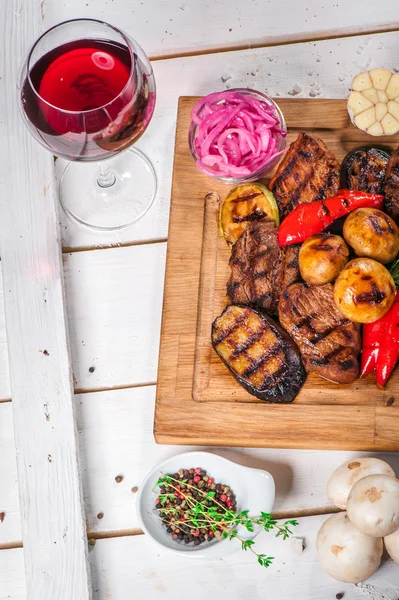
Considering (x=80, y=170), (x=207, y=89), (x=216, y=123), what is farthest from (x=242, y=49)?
(x=80, y=170)

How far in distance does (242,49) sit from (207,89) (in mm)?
264

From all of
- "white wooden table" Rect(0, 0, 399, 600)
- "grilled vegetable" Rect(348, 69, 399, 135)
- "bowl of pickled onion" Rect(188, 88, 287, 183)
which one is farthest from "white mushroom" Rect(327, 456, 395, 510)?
"grilled vegetable" Rect(348, 69, 399, 135)

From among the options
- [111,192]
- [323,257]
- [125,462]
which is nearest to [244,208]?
[323,257]

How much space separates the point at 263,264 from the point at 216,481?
3.00 ft

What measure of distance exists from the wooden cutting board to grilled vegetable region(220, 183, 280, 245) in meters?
0.10

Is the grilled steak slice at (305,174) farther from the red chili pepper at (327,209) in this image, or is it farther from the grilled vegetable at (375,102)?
the grilled vegetable at (375,102)

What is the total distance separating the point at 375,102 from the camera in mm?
3188

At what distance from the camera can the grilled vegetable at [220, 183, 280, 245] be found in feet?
9.98

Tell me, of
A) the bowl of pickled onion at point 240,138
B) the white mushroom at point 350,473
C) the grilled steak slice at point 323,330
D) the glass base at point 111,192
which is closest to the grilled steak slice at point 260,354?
the grilled steak slice at point 323,330

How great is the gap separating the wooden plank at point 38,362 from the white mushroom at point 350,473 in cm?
106

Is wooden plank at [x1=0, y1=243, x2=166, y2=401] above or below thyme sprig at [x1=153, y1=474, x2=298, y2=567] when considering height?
above

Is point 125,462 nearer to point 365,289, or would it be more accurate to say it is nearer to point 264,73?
point 365,289

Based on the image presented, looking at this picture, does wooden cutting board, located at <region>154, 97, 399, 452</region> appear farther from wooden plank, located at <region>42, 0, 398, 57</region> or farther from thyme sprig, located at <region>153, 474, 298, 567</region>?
wooden plank, located at <region>42, 0, 398, 57</region>

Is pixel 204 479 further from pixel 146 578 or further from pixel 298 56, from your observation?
pixel 298 56
